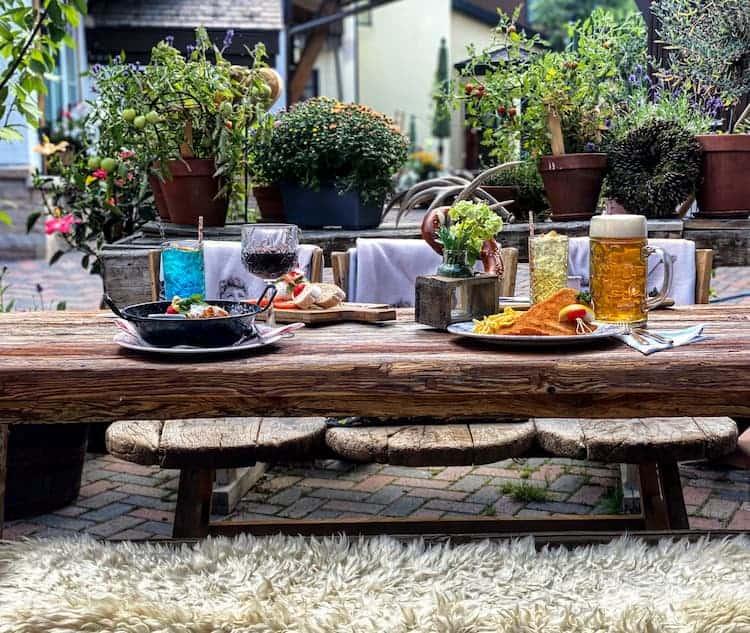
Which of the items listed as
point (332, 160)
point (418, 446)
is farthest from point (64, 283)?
point (418, 446)

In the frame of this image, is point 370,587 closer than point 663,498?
Yes

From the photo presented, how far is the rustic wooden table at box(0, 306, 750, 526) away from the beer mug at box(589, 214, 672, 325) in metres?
0.23

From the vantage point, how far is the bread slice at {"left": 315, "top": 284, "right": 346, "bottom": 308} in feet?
7.55

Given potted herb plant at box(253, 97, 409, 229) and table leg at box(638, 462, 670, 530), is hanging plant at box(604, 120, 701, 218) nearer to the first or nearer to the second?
potted herb plant at box(253, 97, 409, 229)

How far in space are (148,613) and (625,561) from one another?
0.87 m

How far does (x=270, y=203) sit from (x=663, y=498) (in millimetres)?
1924

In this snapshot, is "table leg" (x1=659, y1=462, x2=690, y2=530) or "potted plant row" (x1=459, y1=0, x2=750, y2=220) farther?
"potted plant row" (x1=459, y1=0, x2=750, y2=220)

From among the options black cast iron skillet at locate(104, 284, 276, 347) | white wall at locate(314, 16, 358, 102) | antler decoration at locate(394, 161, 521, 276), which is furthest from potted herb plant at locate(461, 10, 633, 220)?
white wall at locate(314, 16, 358, 102)

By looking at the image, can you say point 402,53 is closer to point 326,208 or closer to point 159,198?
point 159,198

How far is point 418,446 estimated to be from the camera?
256cm

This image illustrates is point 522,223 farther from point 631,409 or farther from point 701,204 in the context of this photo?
point 631,409

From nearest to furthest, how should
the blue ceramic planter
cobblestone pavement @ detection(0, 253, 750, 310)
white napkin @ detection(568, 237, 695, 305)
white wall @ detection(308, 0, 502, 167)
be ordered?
1. white napkin @ detection(568, 237, 695, 305)
2. the blue ceramic planter
3. cobblestone pavement @ detection(0, 253, 750, 310)
4. white wall @ detection(308, 0, 502, 167)

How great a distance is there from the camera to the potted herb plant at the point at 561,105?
363 cm

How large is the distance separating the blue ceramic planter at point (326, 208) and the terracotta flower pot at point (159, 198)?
460mm
